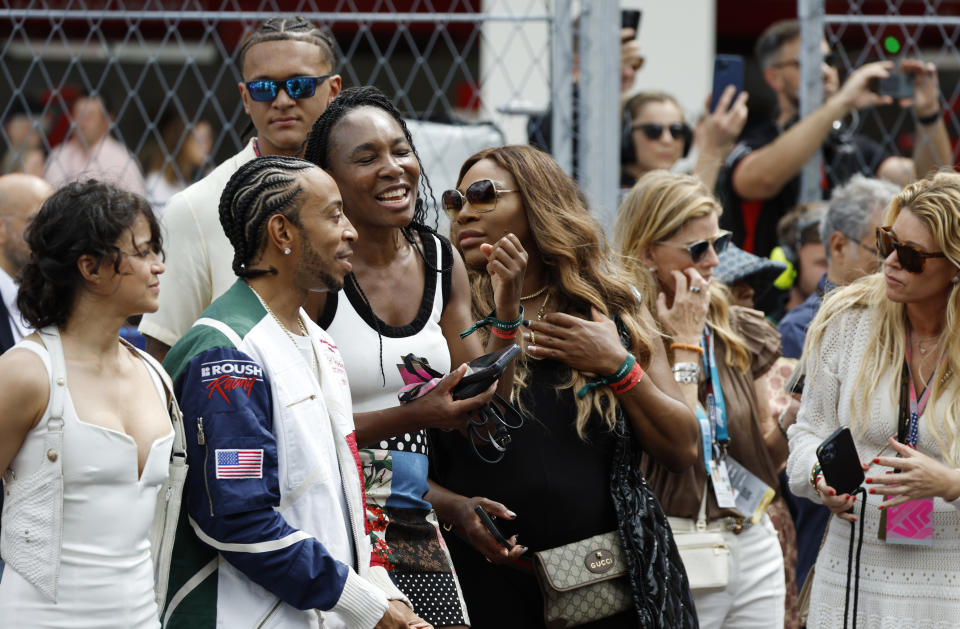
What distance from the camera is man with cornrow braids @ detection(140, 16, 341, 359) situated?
133 inches

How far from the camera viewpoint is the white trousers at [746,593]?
3887mm

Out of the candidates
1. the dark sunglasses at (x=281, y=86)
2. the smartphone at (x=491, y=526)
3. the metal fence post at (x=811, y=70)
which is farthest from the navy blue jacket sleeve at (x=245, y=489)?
the metal fence post at (x=811, y=70)

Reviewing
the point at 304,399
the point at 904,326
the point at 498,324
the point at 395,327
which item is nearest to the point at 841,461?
the point at 904,326

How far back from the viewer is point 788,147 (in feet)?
17.8

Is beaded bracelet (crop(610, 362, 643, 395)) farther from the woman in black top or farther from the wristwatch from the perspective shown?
the wristwatch

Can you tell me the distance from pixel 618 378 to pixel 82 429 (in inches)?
56.3

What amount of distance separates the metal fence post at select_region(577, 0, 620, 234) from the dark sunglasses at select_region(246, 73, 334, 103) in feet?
4.86

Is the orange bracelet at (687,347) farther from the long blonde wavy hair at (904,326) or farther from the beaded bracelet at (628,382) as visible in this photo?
the beaded bracelet at (628,382)

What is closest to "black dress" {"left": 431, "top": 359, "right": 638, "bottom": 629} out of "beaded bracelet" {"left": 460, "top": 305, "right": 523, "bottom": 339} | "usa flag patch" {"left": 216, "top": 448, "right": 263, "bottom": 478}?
"beaded bracelet" {"left": 460, "top": 305, "right": 523, "bottom": 339}

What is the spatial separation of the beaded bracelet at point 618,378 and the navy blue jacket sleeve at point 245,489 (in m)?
1.06

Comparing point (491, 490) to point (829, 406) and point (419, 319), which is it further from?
point (829, 406)

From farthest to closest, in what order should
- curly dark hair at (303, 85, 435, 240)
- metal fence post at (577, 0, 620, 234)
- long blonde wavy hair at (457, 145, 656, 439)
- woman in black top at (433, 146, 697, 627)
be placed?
metal fence post at (577, 0, 620, 234)
long blonde wavy hair at (457, 145, 656, 439)
woman in black top at (433, 146, 697, 627)
curly dark hair at (303, 85, 435, 240)

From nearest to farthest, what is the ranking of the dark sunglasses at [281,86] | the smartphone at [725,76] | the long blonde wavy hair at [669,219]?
the dark sunglasses at [281,86], the long blonde wavy hair at [669,219], the smartphone at [725,76]

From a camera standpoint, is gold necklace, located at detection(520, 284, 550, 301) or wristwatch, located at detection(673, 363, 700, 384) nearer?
gold necklace, located at detection(520, 284, 550, 301)
